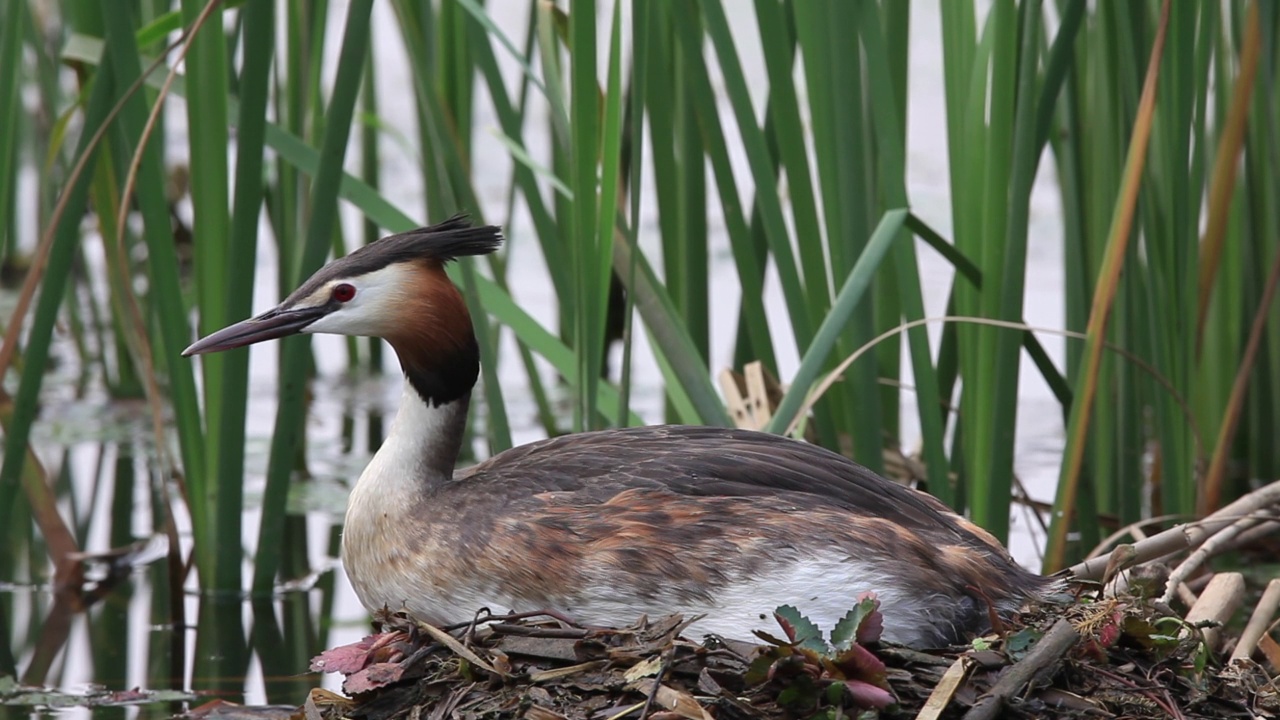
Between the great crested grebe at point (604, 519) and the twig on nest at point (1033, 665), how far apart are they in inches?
5.8

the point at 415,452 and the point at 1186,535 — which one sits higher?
the point at 415,452

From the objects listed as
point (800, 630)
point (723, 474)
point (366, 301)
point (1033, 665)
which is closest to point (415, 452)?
point (366, 301)

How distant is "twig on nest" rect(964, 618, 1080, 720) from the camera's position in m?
3.09

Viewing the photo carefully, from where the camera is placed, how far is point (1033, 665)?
10.3 ft

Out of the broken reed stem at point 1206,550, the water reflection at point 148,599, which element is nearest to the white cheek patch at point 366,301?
the water reflection at point 148,599

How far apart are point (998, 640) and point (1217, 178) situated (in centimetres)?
209

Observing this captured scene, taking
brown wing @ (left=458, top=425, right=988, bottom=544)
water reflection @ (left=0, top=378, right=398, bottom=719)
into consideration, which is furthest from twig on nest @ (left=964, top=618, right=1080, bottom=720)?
water reflection @ (left=0, top=378, right=398, bottom=719)

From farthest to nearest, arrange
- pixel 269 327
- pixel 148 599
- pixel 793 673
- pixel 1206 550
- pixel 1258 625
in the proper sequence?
pixel 148 599
pixel 1206 550
pixel 1258 625
pixel 269 327
pixel 793 673

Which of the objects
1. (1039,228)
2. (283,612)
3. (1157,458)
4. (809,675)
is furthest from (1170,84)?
(1039,228)

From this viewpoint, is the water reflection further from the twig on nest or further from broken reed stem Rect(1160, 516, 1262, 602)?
broken reed stem Rect(1160, 516, 1262, 602)

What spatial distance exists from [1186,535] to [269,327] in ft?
6.74

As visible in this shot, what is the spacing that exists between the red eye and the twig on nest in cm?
156

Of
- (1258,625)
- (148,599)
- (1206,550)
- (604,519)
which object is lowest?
(148,599)

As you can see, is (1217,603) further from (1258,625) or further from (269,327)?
(269,327)
